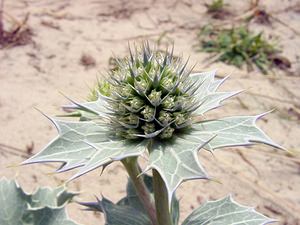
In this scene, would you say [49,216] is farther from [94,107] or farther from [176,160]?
[176,160]

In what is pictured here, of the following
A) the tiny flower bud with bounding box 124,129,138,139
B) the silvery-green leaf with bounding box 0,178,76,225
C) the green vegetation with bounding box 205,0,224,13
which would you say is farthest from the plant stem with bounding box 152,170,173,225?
the green vegetation with bounding box 205,0,224,13

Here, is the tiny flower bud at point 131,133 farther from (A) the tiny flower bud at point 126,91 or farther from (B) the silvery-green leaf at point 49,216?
(B) the silvery-green leaf at point 49,216

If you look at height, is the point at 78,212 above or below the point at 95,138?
below

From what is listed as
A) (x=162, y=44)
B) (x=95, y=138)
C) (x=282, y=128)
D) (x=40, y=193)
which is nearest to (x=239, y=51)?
(x=162, y=44)

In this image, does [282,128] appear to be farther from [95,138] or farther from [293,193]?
[95,138]

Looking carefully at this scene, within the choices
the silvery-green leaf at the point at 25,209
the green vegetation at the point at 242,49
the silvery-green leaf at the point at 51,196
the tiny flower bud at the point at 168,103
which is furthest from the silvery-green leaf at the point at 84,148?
the green vegetation at the point at 242,49

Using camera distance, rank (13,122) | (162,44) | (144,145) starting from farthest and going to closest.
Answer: (162,44), (13,122), (144,145)
